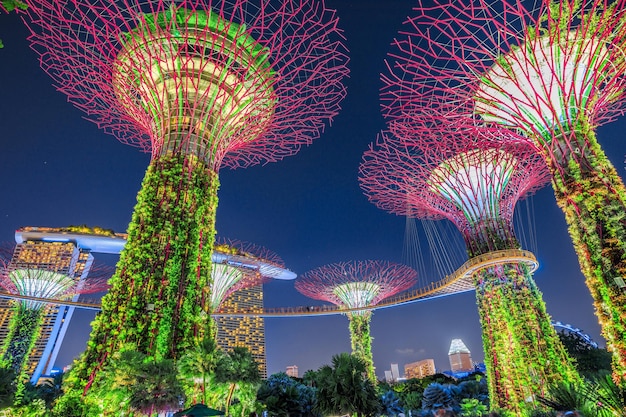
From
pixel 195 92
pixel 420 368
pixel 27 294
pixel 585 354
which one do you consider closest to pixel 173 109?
pixel 195 92

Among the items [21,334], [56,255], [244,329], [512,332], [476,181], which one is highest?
[56,255]

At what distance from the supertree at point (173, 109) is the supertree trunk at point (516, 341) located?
11.7m

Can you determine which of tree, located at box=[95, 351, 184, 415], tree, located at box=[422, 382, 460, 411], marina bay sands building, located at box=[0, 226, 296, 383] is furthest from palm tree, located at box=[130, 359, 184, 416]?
marina bay sands building, located at box=[0, 226, 296, 383]

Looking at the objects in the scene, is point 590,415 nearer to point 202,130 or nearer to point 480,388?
point 202,130

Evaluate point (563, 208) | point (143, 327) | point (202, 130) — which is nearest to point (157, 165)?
point (202, 130)

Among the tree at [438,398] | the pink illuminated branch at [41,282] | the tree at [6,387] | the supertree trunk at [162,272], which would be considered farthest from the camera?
the pink illuminated branch at [41,282]

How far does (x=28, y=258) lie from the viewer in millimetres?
58406

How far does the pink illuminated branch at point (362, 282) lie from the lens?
34500mm

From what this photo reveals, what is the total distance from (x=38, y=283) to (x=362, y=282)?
29.2 metres

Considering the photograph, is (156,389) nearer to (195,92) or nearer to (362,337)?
(195,92)

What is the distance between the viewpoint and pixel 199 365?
10531 mm

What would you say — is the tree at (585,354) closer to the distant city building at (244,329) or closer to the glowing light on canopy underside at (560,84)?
the glowing light on canopy underside at (560,84)

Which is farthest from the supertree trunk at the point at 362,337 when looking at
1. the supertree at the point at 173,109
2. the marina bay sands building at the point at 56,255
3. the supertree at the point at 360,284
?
the marina bay sands building at the point at 56,255

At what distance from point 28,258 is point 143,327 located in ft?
204
